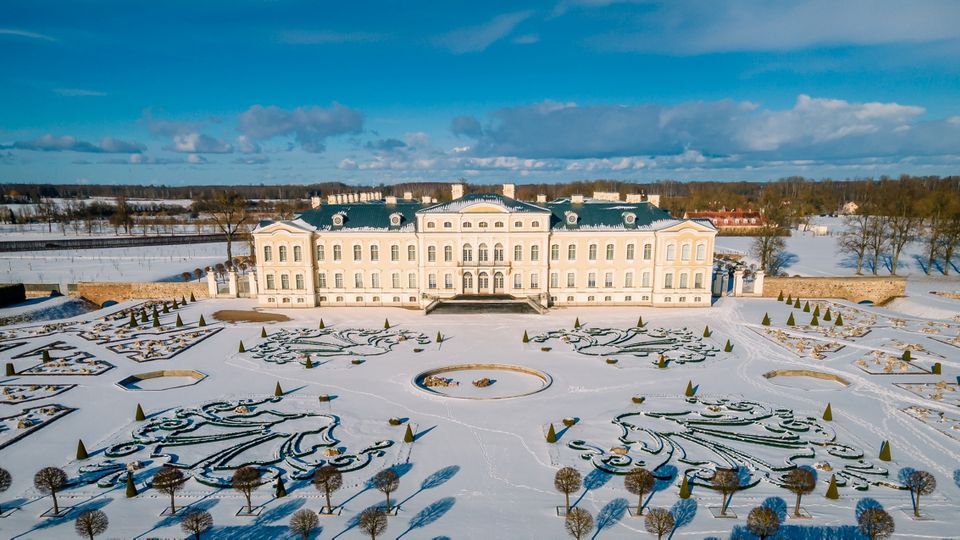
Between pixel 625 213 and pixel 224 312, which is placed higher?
pixel 625 213

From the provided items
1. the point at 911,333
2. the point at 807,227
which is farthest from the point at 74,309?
the point at 807,227

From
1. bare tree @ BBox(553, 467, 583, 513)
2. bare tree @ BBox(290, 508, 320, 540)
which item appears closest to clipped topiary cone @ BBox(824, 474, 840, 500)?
bare tree @ BBox(553, 467, 583, 513)

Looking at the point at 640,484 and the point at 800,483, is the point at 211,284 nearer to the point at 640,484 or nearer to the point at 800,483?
the point at 640,484

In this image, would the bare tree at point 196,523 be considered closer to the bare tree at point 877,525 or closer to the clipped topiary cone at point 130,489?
the clipped topiary cone at point 130,489

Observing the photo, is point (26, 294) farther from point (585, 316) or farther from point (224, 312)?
point (585, 316)

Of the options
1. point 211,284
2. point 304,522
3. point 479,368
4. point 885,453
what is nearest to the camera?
point 304,522

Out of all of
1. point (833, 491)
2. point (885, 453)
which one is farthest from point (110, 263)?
point (885, 453)
